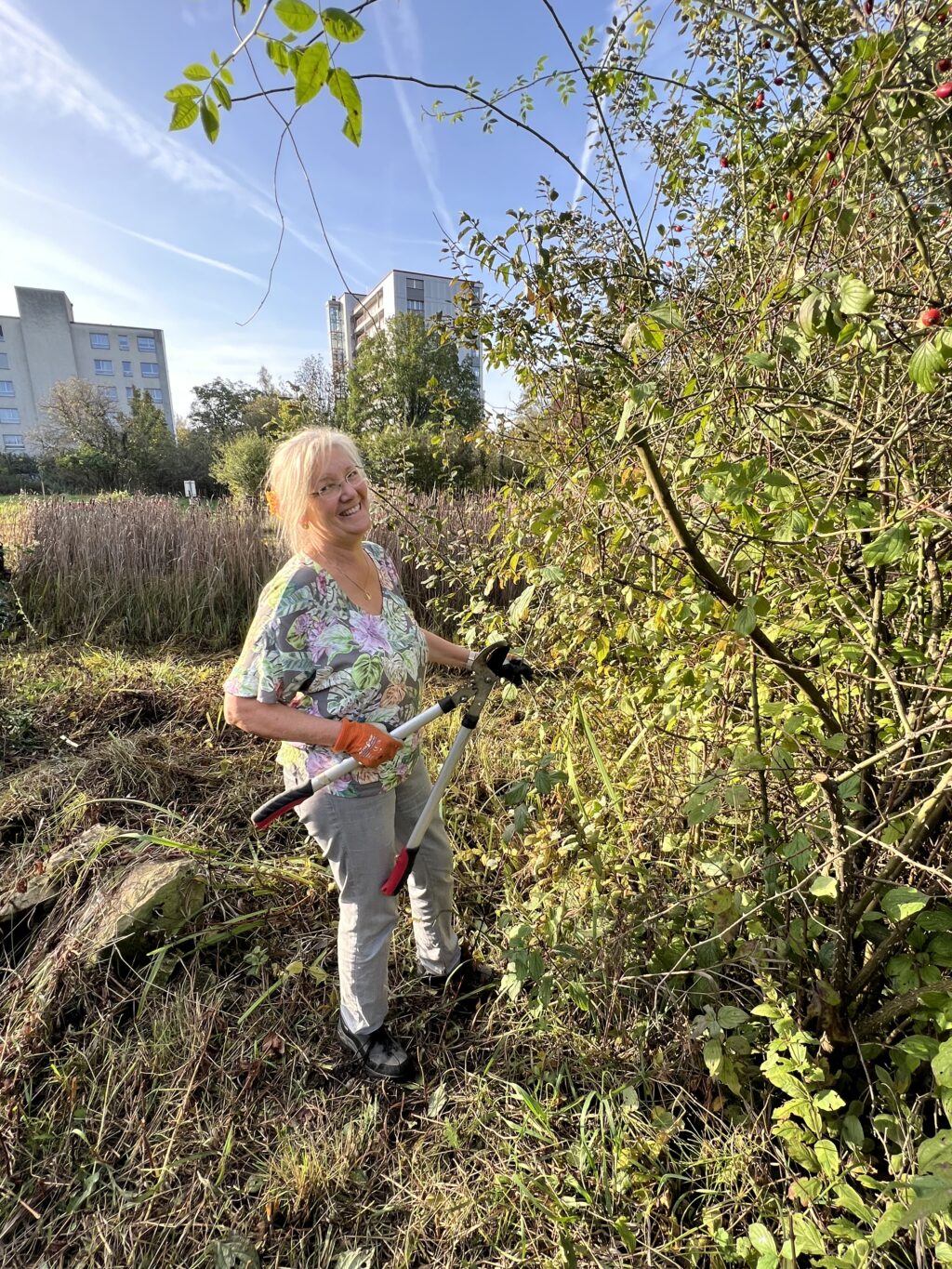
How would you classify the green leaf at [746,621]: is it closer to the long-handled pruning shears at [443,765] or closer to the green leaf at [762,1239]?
the long-handled pruning shears at [443,765]

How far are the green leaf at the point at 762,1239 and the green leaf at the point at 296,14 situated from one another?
1.99 m

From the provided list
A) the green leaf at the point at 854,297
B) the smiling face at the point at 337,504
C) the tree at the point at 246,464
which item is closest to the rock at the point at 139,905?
the smiling face at the point at 337,504

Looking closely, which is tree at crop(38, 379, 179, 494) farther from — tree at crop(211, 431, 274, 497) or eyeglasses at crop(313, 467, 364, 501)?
eyeglasses at crop(313, 467, 364, 501)

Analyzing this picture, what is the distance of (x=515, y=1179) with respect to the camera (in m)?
1.56

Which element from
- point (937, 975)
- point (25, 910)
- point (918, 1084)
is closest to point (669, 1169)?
point (918, 1084)

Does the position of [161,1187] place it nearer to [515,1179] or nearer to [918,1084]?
[515,1179]

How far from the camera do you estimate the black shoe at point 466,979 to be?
7.20 ft

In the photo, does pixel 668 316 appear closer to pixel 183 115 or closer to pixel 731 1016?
pixel 183 115

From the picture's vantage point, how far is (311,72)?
2.05 feet

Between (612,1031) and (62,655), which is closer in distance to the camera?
(612,1031)

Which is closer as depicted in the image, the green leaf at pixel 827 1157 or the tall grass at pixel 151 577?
the green leaf at pixel 827 1157

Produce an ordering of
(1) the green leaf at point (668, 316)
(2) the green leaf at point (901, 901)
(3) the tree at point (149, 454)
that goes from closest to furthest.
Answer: (1) the green leaf at point (668, 316) < (2) the green leaf at point (901, 901) < (3) the tree at point (149, 454)

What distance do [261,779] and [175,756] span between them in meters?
0.52

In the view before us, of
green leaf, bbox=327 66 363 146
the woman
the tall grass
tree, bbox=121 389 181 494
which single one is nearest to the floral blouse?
the woman
